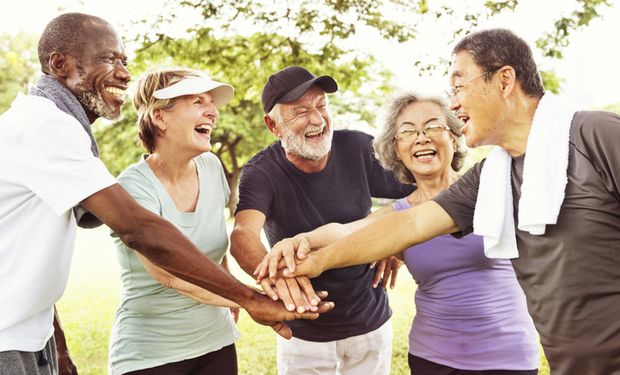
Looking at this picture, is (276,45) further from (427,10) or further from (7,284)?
(7,284)

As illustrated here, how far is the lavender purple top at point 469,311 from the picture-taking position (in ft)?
10.3

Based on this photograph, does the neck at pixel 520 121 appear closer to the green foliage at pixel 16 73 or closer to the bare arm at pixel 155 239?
the bare arm at pixel 155 239

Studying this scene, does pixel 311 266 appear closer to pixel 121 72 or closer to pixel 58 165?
pixel 121 72

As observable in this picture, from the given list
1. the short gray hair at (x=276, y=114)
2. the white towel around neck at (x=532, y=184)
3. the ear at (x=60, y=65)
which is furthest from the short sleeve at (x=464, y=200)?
the ear at (x=60, y=65)

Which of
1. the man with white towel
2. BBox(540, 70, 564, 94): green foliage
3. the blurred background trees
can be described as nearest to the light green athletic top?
the man with white towel

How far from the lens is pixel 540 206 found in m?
2.39

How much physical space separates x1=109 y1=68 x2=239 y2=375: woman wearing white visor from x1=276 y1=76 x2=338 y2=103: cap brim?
57 centimetres

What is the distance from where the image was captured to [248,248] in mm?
3576

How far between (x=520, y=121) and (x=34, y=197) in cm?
196

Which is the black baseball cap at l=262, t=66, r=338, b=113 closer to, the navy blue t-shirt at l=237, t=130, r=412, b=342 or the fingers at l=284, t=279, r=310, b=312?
the navy blue t-shirt at l=237, t=130, r=412, b=342

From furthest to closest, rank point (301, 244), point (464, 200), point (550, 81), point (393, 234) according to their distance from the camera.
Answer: point (550, 81) → point (301, 244) → point (393, 234) → point (464, 200)

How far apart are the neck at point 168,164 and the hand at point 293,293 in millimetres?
734

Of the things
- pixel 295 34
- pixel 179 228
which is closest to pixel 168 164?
pixel 179 228

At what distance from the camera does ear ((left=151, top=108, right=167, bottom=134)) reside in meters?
3.35
